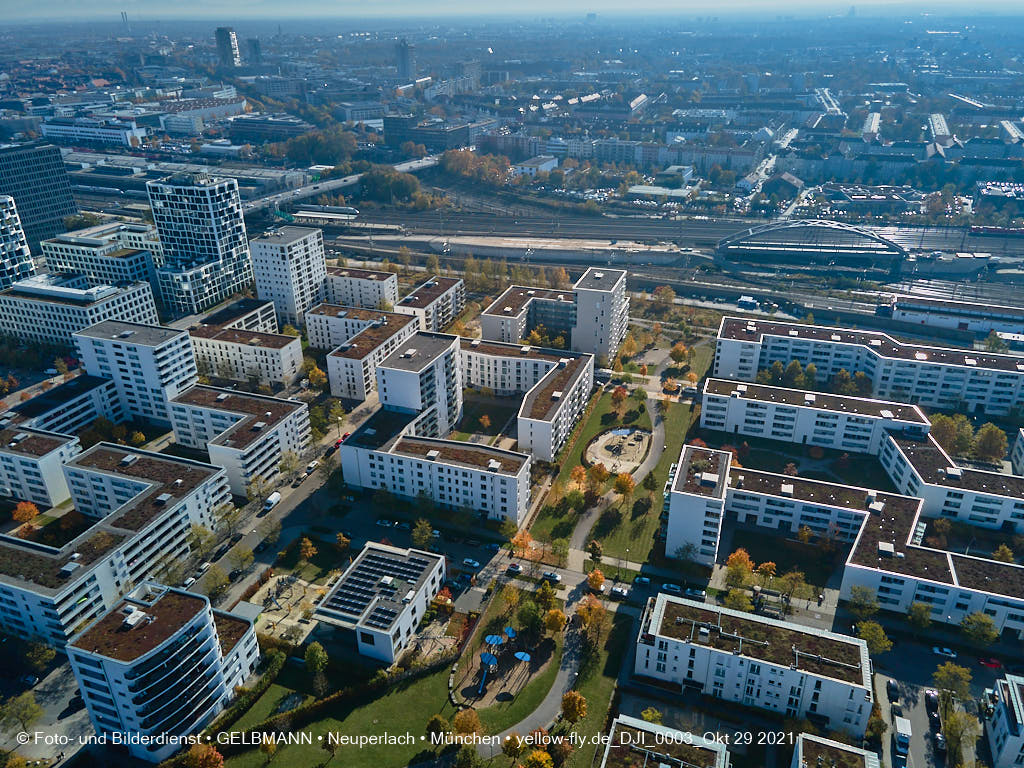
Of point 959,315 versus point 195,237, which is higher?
point 195,237

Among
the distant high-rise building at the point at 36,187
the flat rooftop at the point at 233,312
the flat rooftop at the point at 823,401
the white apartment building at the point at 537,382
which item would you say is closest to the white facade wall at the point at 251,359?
the flat rooftop at the point at 233,312

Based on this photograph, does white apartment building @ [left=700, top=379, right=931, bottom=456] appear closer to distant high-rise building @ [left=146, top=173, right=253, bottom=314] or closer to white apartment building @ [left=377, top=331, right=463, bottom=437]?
white apartment building @ [left=377, top=331, right=463, bottom=437]

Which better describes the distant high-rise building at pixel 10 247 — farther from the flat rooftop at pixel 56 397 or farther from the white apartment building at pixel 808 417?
the white apartment building at pixel 808 417

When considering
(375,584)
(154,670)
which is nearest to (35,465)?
(154,670)

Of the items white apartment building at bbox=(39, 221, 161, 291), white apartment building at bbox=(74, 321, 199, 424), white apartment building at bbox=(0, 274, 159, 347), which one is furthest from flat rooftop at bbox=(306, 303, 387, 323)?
white apartment building at bbox=(39, 221, 161, 291)

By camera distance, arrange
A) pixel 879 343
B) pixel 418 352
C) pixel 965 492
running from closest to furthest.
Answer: pixel 965 492 < pixel 418 352 < pixel 879 343

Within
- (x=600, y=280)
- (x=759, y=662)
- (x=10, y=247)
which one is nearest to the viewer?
(x=759, y=662)

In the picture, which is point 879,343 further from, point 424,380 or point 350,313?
point 350,313
